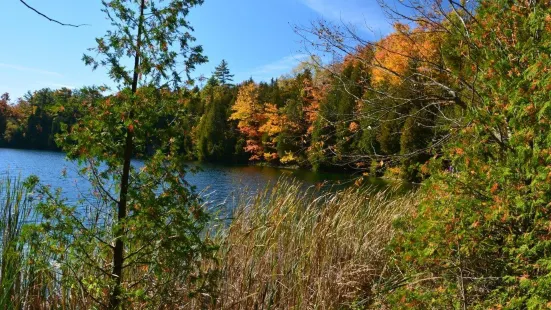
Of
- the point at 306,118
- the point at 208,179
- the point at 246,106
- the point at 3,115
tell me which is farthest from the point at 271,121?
the point at 3,115

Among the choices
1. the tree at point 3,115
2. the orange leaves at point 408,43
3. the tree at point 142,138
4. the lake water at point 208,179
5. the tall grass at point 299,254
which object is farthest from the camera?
the tree at point 3,115

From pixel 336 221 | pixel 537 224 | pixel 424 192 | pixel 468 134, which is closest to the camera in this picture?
pixel 537 224

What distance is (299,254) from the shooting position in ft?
12.5

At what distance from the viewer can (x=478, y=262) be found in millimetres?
3035

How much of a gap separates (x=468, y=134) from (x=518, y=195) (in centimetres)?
67

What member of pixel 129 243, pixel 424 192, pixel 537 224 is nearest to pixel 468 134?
pixel 424 192

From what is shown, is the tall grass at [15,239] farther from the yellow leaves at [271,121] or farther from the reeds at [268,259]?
the yellow leaves at [271,121]

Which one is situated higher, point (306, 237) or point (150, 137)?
point (150, 137)

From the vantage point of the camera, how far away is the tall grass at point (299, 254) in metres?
3.23

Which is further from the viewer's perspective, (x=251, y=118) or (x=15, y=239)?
(x=251, y=118)

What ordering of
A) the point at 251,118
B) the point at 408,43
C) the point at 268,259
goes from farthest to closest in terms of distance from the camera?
the point at 251,118 → the point at 408,43 → the point at 268,259

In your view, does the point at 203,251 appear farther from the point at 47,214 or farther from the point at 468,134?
the point at 468,134

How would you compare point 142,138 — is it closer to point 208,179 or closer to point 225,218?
point 225,218

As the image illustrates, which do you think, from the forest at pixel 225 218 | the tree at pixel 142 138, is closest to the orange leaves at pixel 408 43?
the forest at pixel 225 218
